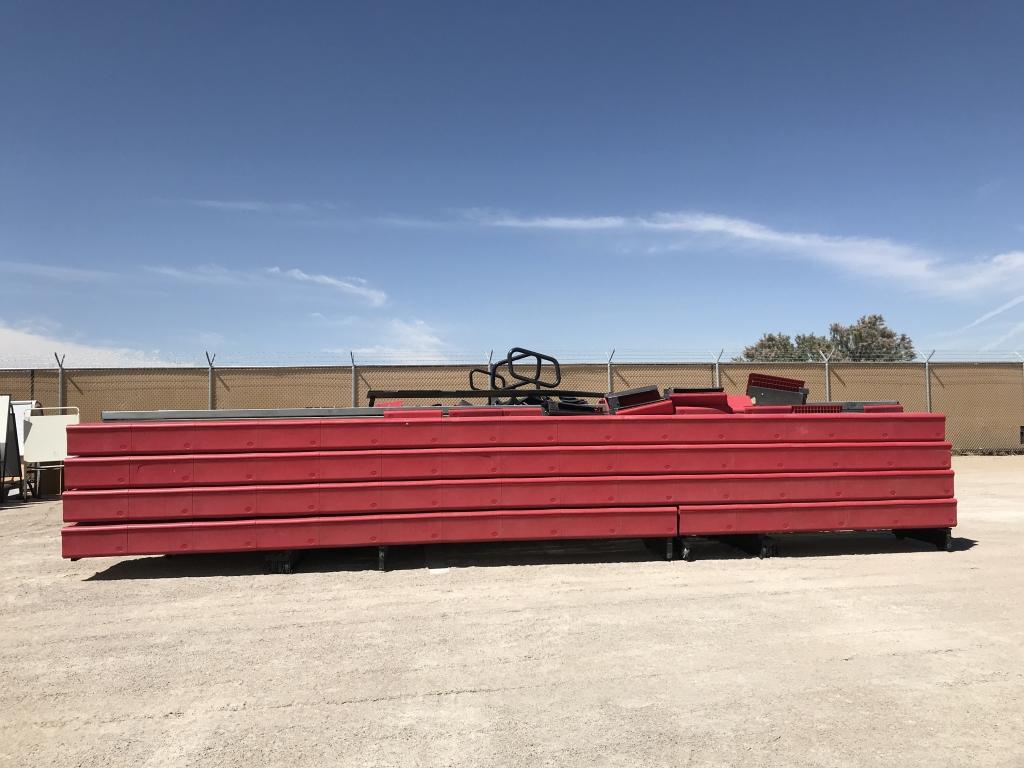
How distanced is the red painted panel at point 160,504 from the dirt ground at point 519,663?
0.61 meters

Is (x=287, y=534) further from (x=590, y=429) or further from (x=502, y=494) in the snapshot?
(x=590, y=429)

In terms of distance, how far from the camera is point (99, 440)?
623 cm

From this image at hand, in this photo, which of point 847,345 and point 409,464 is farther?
point 847,345

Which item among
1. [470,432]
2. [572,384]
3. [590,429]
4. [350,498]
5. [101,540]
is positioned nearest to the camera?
Result: [101,540]

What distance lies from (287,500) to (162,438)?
134cm

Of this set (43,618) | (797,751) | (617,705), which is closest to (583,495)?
(617,705)

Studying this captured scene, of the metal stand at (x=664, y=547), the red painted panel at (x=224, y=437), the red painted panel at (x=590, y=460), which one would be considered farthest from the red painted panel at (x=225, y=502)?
the metal stand at (x=664, y=547)

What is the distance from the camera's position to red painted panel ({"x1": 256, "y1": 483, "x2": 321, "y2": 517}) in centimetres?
632

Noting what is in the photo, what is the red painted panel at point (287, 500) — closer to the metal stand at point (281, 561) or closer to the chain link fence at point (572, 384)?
the metal stand at point (281, 561)

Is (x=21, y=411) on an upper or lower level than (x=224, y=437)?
upper

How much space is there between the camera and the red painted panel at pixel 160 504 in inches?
244

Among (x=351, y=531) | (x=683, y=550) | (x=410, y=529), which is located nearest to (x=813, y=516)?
(x=683, y=550)

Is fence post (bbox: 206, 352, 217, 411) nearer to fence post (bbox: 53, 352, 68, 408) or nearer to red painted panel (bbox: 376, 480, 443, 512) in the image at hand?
fence post (bbox: 53, 352, 68, 408)

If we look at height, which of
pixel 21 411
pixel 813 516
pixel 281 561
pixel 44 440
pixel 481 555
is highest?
pixel 21 411
